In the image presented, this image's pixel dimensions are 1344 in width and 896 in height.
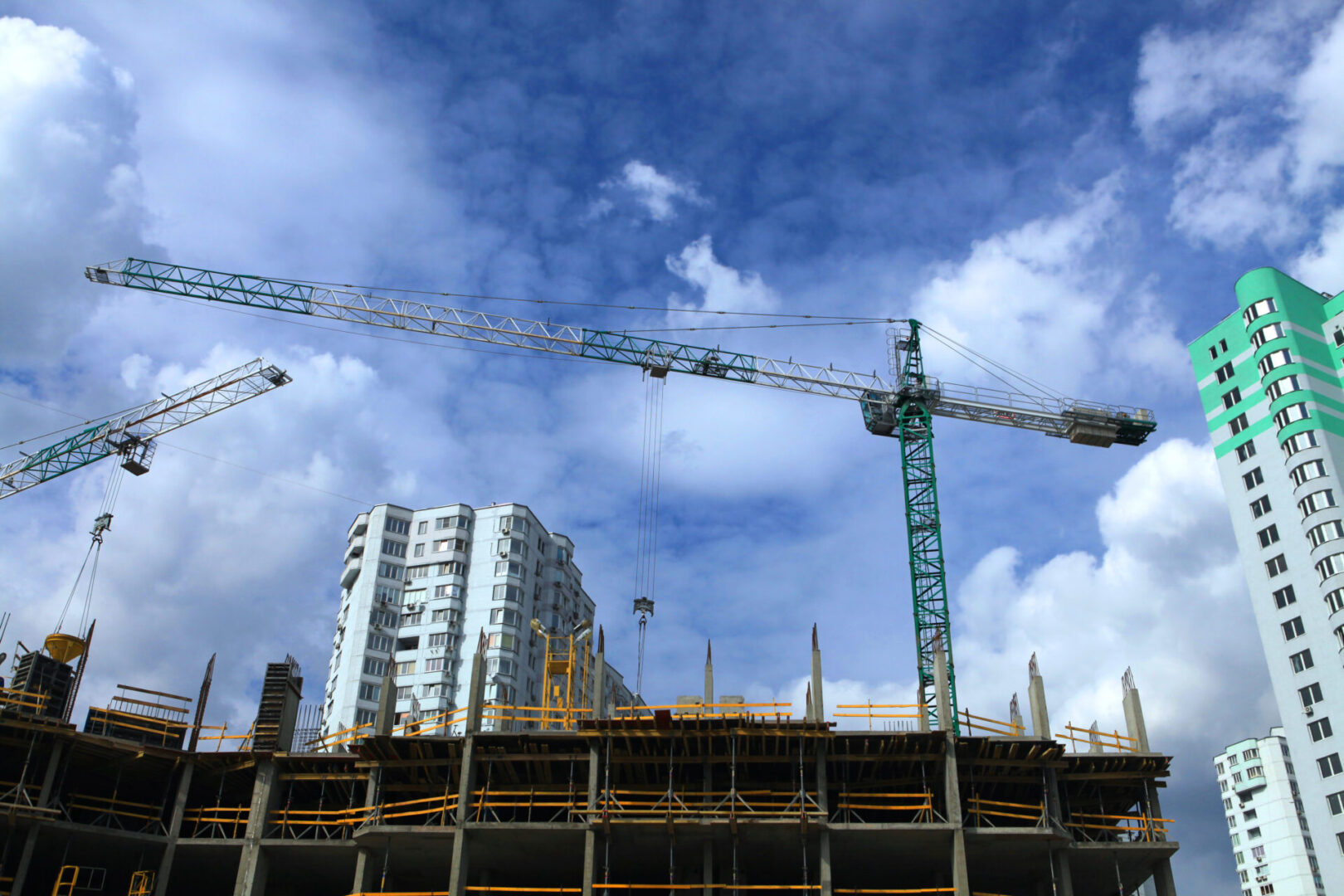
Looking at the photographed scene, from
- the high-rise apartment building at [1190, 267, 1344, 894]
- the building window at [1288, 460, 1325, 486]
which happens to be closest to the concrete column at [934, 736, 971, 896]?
the high-rise apartment building at [1190, 267, 1344, 894]

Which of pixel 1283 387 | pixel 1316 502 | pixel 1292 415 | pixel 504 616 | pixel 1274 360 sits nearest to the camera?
pixel 1316 502

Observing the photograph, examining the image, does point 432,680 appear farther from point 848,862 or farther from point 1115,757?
point 1115,757

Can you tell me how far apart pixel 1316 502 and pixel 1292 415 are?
272 inches

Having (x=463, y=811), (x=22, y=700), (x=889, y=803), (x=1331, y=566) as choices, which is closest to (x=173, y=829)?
(x=22, y=700)

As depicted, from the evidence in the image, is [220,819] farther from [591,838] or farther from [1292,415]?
[1292,415]

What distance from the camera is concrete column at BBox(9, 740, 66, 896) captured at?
1608 inches

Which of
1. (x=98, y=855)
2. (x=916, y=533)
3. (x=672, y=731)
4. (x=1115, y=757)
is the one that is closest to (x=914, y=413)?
(x=916, y=533)

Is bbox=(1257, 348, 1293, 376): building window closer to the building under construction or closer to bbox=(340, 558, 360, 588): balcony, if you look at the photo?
the building under construction

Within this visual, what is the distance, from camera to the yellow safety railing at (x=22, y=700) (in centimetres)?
4377

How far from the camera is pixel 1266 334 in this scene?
274 feet

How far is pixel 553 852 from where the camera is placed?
4294 cm

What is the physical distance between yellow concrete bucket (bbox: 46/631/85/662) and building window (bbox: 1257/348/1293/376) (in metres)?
80.7

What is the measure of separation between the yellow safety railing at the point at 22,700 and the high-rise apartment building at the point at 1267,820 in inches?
4152

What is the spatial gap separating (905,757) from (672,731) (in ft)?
30.2
